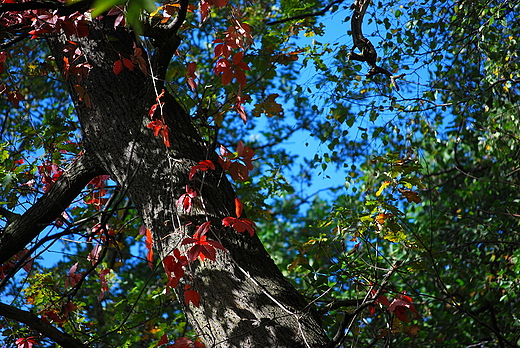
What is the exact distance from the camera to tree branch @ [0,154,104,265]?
254cm

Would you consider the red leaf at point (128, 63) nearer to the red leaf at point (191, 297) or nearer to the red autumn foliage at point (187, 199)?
the red autumn foliage at point (187, 199)

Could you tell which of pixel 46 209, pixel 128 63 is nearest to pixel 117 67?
pixel 128 63

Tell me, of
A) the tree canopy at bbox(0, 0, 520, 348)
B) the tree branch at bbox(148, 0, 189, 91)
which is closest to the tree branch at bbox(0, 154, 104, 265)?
the tree canopy at bbox(0, 0, 520, 348)

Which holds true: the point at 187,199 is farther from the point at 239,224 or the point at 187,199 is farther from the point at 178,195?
the point at 239,224

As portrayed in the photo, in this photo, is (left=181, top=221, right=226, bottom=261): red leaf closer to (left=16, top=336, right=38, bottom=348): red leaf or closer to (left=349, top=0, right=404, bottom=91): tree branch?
(left=349, top=0, right=404, bottom=91): tree branch

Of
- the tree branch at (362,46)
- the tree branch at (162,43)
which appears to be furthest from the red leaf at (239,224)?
the tree branch at (362,46)

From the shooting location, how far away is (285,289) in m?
2.01

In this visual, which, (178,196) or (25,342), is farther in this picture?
(25,342)

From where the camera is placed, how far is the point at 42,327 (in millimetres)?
2111

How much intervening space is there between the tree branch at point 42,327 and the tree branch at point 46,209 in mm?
497

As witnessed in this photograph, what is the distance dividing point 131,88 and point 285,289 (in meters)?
1.18

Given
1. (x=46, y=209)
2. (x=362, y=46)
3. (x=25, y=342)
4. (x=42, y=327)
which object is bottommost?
(x=42, y=327)

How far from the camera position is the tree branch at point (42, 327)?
2105 mm

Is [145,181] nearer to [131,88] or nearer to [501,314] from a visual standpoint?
[131,88]
